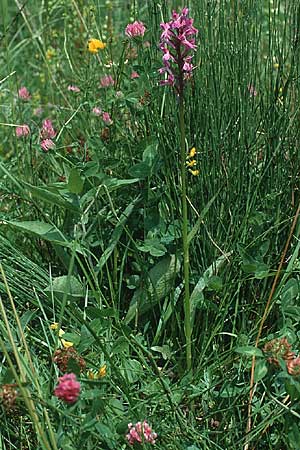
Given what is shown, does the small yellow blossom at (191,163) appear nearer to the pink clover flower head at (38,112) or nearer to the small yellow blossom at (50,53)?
the pink clover flower head at (38,112)

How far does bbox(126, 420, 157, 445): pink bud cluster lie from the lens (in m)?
1.28

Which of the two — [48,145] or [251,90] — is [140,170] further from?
[251,90]

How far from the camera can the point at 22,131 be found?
204cm

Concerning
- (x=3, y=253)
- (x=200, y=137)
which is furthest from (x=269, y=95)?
(x=3, y=253)

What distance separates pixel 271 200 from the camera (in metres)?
1.75

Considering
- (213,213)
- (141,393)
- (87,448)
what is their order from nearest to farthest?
(87,448), (141,393), (213,213)

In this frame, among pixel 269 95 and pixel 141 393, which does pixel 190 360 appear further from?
pixel 269 95

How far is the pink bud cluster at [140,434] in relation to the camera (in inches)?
50.5

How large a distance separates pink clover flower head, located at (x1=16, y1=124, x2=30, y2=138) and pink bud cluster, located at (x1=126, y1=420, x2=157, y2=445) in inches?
35.4

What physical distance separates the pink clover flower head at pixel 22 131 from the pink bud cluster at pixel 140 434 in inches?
35.4

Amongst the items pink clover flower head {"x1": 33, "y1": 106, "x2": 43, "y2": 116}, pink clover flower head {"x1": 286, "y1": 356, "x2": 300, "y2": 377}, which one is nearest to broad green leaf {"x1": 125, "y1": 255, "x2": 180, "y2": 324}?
pink clover flower head {"x1": 286, "y1": 356, "x2": 300, "y2": 377}

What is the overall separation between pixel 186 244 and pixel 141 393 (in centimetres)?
30

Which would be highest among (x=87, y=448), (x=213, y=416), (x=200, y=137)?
(x=200, y=137)

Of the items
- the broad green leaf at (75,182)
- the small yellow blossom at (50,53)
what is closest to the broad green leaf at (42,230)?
the broad green leaf at (75,182)
